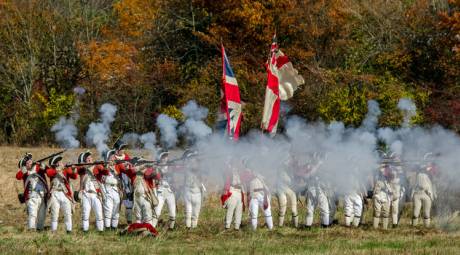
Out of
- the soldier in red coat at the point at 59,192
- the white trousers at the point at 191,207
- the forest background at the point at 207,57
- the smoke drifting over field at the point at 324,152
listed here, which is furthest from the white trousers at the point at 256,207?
the forest background at the point at 207,57

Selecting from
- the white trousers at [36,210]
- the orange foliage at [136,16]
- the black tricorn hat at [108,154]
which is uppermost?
the orange foliage at [136,16]

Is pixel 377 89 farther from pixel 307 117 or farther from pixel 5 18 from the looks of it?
pixel 5 18

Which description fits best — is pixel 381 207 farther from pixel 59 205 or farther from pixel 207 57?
pixel 207 57

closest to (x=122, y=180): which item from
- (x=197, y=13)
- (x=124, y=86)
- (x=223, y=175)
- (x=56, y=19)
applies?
(x=223, y=175)

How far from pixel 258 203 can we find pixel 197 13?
26090 mm

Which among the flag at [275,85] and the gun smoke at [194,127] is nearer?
the flag at [275,85]

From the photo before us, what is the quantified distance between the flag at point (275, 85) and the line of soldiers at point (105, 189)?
7.31 ft

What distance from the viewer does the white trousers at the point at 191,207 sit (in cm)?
2770

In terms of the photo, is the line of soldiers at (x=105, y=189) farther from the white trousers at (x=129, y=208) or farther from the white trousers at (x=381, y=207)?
the white trousers at (x=381, y=207)

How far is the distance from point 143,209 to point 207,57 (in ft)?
84.8

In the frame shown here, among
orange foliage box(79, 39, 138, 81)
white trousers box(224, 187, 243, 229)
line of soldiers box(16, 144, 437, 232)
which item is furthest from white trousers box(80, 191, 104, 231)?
orange foliage box(79, 39, 138, 81)

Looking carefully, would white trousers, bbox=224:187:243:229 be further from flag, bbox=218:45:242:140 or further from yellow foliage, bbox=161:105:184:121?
yellow foliage, bbox=161:105:184:121

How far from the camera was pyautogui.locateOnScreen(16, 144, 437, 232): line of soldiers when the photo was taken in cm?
2695

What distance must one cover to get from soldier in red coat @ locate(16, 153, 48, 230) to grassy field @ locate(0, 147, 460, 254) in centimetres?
48
